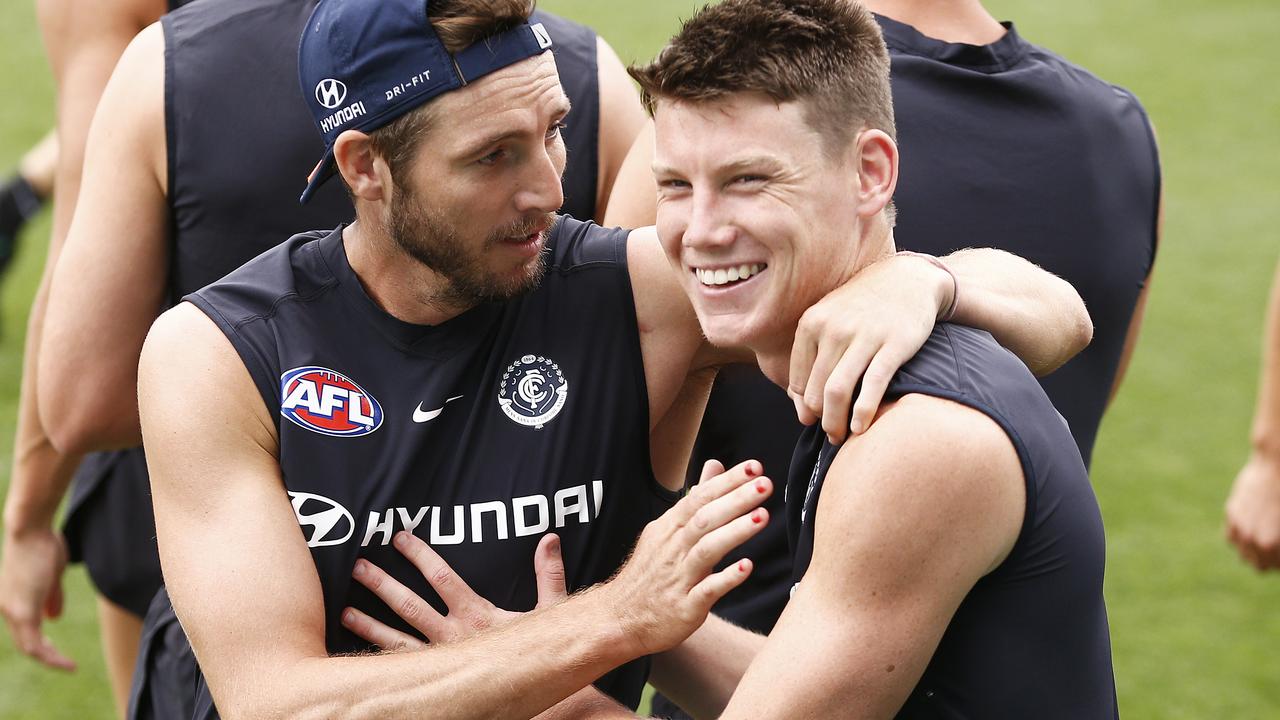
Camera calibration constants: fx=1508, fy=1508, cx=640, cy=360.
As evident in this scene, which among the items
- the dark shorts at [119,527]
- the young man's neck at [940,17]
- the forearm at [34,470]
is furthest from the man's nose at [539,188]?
the dark shorts at [119,527]

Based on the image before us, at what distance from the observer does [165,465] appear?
2584 mm

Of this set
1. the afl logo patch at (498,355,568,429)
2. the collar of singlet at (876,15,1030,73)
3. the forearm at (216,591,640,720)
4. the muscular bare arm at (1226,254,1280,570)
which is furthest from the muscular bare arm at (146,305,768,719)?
the muscular bare arm at (1226,254,1280,570)

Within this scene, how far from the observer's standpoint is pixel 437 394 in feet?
8.87

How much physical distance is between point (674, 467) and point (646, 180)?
59 cm

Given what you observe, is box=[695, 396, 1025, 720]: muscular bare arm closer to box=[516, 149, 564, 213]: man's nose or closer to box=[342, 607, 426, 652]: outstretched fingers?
box=[342, 607, 426, 652]: outstretched fingers

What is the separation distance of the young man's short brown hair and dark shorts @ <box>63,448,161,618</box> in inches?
80.2

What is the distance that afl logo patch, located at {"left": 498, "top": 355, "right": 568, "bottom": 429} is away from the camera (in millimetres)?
2736

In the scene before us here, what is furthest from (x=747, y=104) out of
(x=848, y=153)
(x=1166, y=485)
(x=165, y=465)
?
(x=1166, y=485)

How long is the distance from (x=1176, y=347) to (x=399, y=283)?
705 cm

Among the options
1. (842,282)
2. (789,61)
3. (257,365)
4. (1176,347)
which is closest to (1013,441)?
(842,282)

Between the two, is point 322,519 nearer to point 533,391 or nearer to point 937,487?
point 533,391

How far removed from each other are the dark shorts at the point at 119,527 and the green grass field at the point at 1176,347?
1855mm

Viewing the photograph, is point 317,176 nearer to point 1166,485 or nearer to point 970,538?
point 970,538

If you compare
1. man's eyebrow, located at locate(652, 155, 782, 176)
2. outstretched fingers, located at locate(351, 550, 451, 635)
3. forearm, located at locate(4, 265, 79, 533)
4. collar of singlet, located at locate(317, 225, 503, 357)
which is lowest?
forearm, located at locate(4, 265, 79, 533)
